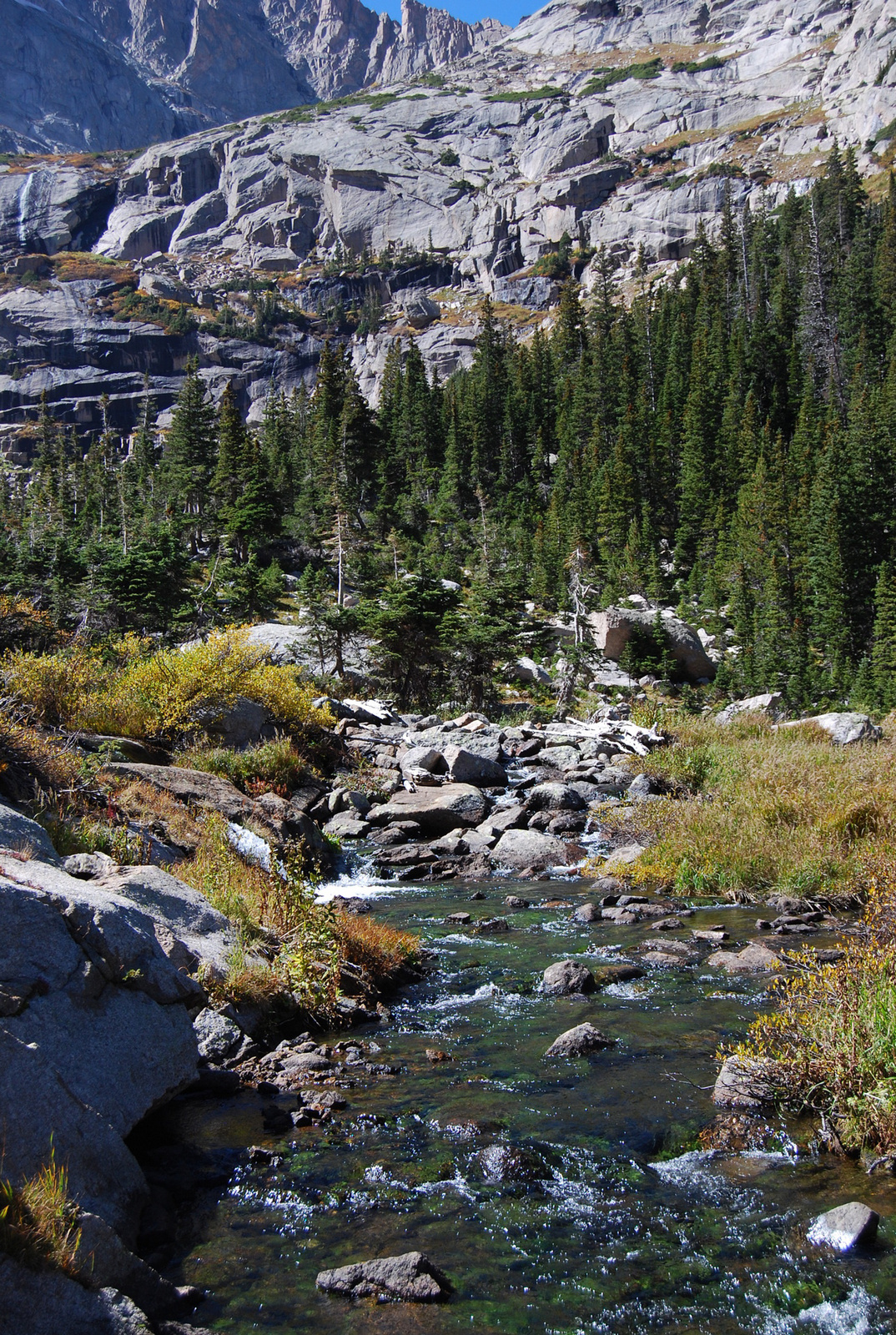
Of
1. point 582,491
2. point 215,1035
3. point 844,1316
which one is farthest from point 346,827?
point 582,491

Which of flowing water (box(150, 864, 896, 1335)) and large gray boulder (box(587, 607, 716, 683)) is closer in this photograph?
flowing water (box(150, 864, 896, 1335))

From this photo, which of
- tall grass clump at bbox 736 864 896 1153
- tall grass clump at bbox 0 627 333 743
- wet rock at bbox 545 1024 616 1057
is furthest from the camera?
tall grass clump at bbox 0 627 333 743

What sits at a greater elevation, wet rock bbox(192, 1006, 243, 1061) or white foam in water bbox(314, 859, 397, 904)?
wet rock bbox(192, 1006, 243, 1061)

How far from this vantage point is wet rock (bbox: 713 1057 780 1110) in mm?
7668

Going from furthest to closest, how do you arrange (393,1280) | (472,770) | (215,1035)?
(472,770)
(215,1035)
(393,1280)

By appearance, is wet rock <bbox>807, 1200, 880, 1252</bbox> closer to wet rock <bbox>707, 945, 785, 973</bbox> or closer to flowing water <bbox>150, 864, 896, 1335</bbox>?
flowing water <bbox>150, 864, 896, 1335</bbox>

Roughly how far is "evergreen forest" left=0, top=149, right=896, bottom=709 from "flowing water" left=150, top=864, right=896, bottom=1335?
31.1 metres

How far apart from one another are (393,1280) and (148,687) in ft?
55.3

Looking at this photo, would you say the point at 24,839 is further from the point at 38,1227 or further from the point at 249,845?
the point at 249,845

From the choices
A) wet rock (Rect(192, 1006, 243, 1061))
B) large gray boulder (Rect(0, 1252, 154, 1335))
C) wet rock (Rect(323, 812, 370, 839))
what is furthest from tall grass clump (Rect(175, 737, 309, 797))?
large gray boulder (Rect(0, 1252, 154, 1335))

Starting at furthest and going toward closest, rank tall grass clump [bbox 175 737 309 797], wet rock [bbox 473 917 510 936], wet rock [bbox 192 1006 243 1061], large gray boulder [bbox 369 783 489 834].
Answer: large gray boulder [bbox 369 783 489 834] → tall grass clump [bbox 175 737 309 797] → wet rock [bbox 473 917 510 936] → wet rock [bbox 192 1006 243 1061]

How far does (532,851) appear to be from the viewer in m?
20.1

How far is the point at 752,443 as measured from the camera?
248 feet

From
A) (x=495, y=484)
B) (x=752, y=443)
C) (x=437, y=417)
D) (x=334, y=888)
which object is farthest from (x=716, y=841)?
(x=437, y=417)
